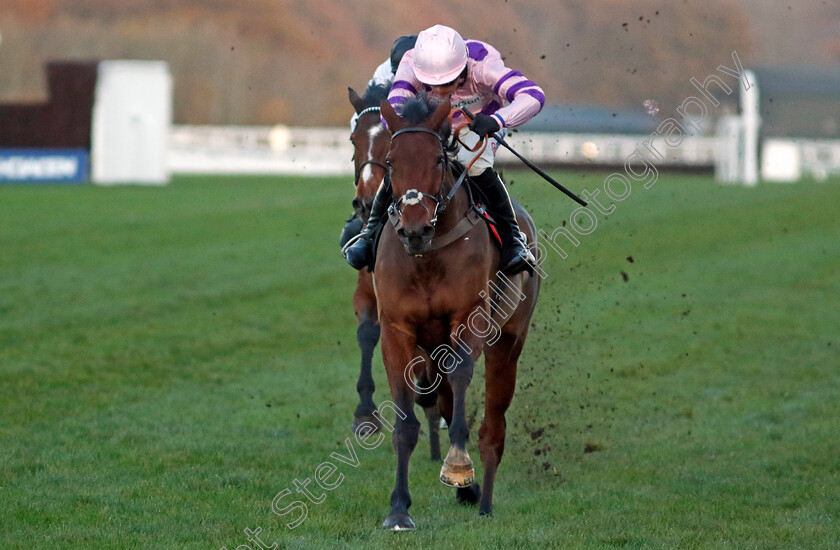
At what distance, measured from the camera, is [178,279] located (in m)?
13.7

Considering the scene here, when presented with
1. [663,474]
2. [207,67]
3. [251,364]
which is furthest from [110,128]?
[207,67]

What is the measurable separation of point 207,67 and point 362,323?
152 feet

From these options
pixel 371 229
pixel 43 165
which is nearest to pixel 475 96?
pixel 371 229

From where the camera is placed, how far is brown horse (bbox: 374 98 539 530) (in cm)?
493

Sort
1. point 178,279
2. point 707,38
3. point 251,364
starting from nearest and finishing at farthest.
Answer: point 251,364, point 178,279, point 707,38

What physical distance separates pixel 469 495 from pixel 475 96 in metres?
2.00

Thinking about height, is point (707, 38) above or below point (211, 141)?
above

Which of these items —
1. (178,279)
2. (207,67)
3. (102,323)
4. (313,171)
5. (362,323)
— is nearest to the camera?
(362,323)

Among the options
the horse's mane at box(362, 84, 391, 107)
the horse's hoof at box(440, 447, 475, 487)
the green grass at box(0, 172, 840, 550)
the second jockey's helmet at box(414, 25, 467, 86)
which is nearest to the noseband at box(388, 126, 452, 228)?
the second jockey's helmet at box(414, 25, 467, 86)

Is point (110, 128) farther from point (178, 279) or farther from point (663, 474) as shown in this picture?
point (663, 474)

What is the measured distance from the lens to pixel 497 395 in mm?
5938

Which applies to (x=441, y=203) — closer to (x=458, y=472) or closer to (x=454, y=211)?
(x=454, y=211)

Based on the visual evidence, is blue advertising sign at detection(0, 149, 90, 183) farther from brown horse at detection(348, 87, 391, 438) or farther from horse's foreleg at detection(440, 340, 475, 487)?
horse's foreleg at detection(440, 340, 475, 487)

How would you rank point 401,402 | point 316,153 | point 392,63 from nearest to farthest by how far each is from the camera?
point 401,402, point 392,63, point 316,153
